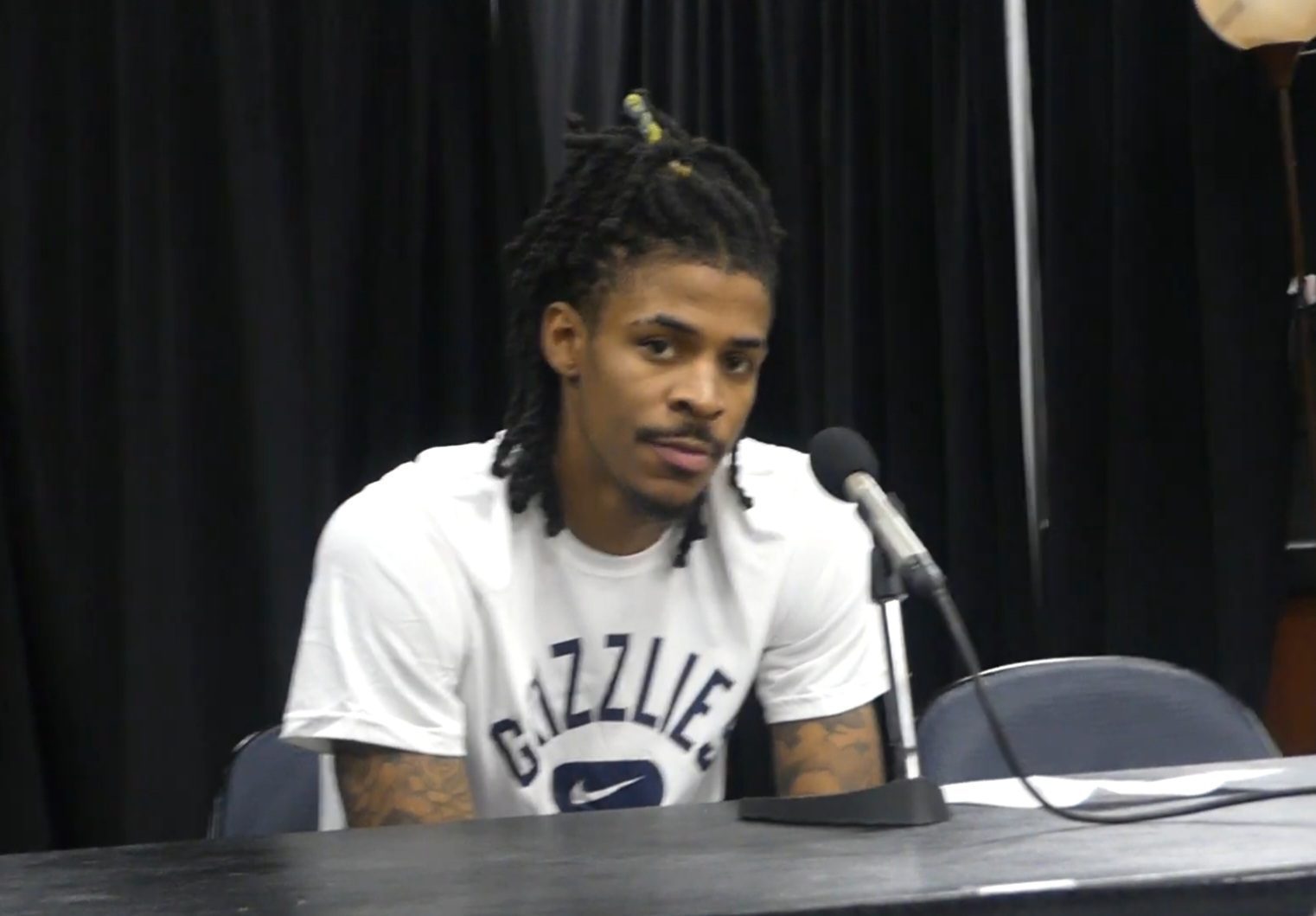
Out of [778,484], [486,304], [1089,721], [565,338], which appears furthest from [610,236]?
[486,304]

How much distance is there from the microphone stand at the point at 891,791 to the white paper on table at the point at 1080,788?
0.35 ft

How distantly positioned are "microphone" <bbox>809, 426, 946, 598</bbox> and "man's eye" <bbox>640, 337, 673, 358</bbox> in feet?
1.56

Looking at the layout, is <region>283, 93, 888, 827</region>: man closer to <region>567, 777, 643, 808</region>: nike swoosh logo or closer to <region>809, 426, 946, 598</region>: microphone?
<region>567, 777, 643, 808</region>: nike swoosh logo

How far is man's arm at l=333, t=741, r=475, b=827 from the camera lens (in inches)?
63.5

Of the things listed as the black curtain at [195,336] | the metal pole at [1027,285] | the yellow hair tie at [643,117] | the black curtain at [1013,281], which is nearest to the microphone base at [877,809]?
the yellow hair tie at [643,117]

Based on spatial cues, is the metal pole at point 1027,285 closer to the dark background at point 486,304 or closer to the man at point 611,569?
the dark background at point 486,304

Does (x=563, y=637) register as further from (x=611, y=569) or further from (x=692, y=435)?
(x=692, y=435)

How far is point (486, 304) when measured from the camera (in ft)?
10.1

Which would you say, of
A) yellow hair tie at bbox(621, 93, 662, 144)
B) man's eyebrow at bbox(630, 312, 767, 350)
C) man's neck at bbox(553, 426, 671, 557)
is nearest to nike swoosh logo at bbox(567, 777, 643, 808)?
man's neck at bbox(553, 426, 671, 557)

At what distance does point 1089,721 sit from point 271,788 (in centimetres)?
92

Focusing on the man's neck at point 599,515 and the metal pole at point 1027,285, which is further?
the metal pole at point 1027,285

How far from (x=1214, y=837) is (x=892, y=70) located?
232 centimetres

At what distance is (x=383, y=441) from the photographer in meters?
3.02

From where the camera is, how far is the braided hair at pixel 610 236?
72.7 inches
